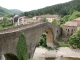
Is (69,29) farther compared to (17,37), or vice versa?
(69,29)

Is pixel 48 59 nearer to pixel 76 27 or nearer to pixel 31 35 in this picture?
pixel 31 35

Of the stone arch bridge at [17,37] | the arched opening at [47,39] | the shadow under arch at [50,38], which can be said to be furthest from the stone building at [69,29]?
the arched opening at [47,39]

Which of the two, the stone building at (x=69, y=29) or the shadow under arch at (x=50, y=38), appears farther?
the stone building at (x=69, y=29)

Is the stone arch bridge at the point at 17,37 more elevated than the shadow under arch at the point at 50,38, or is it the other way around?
the stone arch bridge at the point at 17,37

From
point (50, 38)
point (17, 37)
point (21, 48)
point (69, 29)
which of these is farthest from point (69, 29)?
point (17, 37)

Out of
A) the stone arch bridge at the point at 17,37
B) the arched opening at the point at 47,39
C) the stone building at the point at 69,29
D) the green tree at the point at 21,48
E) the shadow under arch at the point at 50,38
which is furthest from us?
the stone building at the point at 69,29

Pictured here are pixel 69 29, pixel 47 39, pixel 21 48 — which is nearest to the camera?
pixel 21 48

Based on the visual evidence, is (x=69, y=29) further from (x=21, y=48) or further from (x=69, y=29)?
(x=21, y=48)

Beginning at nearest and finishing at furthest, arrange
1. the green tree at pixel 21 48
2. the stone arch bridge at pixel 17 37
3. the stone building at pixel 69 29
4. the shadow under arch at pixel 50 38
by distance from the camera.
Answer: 1. the stone arch bridge at pixel 17 37
2. the green tree at pixel 21 48
3. the shadow under arch at pixel 50 38
4. the stone building at pixel 69 29

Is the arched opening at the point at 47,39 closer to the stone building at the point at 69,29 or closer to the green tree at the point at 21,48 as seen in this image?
the stone building at the point at 69,29

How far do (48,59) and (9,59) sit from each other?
15669 mm

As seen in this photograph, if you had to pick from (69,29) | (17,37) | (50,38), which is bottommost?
(50,38)

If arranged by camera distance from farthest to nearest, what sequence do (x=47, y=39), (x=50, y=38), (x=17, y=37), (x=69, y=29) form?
(x=69, y=29) → (x=50, y=38) → (x=47, y=39) → (x=17, y=37)

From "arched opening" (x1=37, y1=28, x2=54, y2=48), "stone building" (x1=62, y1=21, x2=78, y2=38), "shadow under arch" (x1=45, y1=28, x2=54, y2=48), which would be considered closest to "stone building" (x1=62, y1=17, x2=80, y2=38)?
"stone building" (x1=62, y1=21, x2=78, y2=38)
